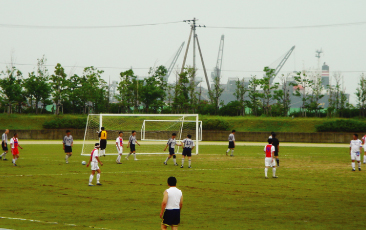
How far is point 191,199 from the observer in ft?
48.4

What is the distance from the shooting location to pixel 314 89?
75125mm

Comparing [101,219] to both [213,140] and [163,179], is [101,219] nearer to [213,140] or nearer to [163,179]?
[163,179]

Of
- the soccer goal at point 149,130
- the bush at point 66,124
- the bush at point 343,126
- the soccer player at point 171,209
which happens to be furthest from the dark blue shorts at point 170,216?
the bush at point 66,124

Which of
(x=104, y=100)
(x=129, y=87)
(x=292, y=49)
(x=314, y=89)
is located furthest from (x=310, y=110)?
(x=292, y=49)

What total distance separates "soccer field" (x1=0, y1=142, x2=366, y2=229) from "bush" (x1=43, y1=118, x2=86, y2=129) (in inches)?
1608

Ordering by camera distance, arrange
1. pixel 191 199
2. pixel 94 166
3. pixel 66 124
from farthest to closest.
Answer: pixel 66 124 → pixel 94 166 → pixel 191 199

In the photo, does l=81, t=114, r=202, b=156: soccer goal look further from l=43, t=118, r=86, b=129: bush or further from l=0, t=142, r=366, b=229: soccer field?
l=0, t=142, r=366, b=229: soccer field

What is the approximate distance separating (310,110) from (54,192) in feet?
209

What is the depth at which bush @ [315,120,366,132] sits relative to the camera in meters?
59.2

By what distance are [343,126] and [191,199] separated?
50436 millimetres

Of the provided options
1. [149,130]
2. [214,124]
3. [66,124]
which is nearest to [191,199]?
[149,130]

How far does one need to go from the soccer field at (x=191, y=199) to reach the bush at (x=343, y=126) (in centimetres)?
3792

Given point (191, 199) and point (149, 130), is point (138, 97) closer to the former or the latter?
point (149, 130)

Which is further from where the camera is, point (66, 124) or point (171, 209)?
point (66, 124)
